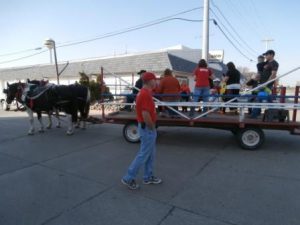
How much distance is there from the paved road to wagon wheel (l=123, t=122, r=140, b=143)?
0.21 metres

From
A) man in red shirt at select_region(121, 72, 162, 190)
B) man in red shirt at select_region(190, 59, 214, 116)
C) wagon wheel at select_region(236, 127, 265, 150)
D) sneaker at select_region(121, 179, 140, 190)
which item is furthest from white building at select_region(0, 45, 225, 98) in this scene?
sneaker at select_region(121, 179, 140, 190)

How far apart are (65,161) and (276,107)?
4904 mm

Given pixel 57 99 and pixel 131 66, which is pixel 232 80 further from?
pixel 131 66

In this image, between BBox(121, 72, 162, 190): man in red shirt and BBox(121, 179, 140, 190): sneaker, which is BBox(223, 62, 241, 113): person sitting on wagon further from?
BBox(121, 179, 140, 190): sneaker

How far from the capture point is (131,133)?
23.5 ft

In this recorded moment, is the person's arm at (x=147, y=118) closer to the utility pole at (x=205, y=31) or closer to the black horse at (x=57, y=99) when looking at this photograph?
the black horse at (x=57, y=99)

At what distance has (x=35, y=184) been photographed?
4.48 m

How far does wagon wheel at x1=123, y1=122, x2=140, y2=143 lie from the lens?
7081 millimetres

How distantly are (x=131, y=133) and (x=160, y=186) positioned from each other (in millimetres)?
3020

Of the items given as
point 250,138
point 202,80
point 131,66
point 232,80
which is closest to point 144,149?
point 250,138

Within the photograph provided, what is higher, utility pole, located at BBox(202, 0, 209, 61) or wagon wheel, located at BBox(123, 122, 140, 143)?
utility pole, located at BBox(202, 0, 209, 61)

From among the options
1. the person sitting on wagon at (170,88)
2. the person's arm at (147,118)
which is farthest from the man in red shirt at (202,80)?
the person's arm at (147,118)

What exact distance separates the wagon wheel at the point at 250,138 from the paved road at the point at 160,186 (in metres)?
0.18

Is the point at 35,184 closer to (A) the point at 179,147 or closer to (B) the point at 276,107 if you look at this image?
(A) the point at 179,147
